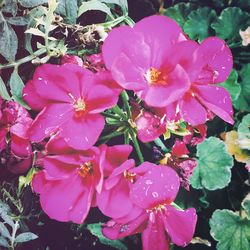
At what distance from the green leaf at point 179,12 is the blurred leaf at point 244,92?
5.3 inches

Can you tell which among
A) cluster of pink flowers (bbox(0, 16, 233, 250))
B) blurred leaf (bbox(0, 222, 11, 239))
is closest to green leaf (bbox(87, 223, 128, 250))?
cluster of pink flowers (bbox(0, 16, 233, 250))

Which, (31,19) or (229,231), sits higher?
(31,19)

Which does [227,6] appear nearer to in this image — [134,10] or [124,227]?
[134,10]

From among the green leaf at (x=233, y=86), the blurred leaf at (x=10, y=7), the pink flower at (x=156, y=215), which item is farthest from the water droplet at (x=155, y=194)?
the blurred leaf at (x=10, y=7)

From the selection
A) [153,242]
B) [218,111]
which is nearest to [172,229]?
[153,242]

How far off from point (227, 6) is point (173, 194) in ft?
1.22

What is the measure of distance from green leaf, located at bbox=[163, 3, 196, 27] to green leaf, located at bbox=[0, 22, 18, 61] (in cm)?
27

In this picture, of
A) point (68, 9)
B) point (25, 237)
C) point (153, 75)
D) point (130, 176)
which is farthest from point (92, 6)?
point (25, 237)

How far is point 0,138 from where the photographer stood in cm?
66

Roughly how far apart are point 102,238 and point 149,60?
28 cm

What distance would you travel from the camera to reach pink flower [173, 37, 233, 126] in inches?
24.0

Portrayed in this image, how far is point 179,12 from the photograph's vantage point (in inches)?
30.5

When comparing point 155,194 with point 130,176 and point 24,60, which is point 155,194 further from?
point 24,60

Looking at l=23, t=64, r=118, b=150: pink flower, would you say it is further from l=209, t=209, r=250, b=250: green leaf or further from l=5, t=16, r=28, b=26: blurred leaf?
l=209, t=209, r=250, b=250: green leaf
